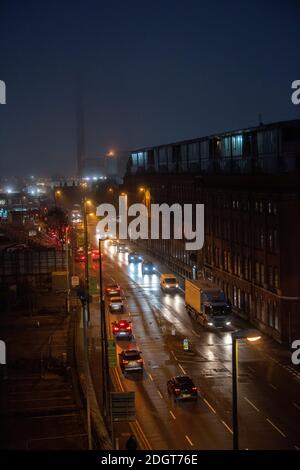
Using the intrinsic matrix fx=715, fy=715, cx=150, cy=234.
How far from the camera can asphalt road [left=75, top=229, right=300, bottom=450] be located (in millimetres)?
24766

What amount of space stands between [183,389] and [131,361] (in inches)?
195

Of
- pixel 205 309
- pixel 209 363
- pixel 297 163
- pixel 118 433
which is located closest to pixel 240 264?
pixel 205 309

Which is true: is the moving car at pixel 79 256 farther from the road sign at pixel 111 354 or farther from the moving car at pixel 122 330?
the road sign at pixel 111 354

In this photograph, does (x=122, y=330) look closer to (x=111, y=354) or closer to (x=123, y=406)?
(x=111, y=354)

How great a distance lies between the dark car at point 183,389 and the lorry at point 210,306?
1262 centimetres

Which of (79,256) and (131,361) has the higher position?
(79,256)

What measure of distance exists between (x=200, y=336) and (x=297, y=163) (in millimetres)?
11363

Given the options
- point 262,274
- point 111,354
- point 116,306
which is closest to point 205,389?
point 111,354

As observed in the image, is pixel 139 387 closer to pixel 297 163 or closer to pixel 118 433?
pixel 118 433

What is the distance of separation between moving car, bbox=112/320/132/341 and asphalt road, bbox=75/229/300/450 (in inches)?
26.2

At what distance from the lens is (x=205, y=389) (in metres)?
30.5

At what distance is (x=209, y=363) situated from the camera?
34.9 metres
